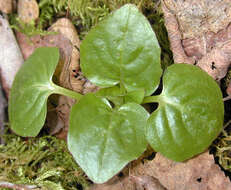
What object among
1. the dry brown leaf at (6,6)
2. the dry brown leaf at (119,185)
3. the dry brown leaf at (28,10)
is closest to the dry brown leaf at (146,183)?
the dry brown leaf at (119,185)

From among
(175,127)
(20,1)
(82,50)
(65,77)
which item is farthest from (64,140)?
(20,1)

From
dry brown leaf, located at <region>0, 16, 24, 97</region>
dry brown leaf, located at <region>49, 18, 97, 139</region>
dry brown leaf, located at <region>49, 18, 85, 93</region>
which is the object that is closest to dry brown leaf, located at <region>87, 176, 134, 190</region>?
dry brown leaf, located at <region>49, 18, 97, 139</region>

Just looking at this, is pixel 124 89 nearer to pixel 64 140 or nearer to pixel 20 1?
pixel 64 140

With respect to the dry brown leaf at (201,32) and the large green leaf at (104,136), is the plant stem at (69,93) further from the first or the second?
the dry brown leaf at (201,32)

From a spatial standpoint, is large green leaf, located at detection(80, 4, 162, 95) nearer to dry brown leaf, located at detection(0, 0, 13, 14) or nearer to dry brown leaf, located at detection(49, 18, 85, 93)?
dry brown leaf, located at detection(49, 18, 85, 93)

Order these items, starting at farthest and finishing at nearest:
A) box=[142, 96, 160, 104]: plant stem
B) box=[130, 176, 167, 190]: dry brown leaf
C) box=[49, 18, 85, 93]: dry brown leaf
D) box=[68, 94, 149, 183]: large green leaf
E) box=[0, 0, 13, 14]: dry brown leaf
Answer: box=[0, 0, 13, 14]: dry brown leaf, box=[49, 18, 85, 93]: dry brown leaf, box=[130, 176, 167, 190]: dry brown leaf, box=[142, 96, 160, 104]: plant stem, box=[68, 94, 149, 183]: large green leaf

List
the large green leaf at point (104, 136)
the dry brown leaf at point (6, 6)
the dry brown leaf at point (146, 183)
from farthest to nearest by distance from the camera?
1. the dry brown leaf at point (6, 6)
2. the dry brown leaf at point (146, 183)
3. the large green leaf at point (104, 136)
